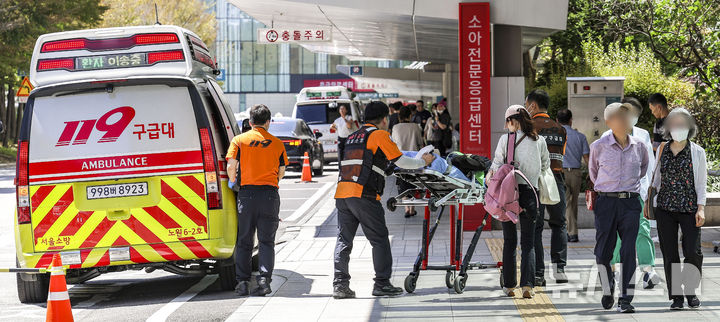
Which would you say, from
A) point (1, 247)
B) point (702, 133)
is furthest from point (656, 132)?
point (1, 247)

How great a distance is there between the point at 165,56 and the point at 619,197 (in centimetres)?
420

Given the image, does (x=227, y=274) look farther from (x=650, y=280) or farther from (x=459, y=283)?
(x=650, y=280)

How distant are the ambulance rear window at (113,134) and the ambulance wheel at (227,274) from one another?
0.93 metres

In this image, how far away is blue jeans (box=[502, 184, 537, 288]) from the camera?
8.48 meters

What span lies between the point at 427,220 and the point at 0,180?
2233 centimetres

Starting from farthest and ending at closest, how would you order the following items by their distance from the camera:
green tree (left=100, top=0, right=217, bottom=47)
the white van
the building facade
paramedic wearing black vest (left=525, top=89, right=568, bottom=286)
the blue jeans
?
1. the building facade
2. green tree (left=100, top=0, right=217, bottom=47)
3. the white van
4. paramedic wearing black vest (left=525, top=89, right=568, bottom=286)
5. the blue jeans

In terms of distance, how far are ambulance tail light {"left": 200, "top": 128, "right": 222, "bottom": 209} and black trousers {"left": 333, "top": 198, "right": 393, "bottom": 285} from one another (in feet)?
3.68

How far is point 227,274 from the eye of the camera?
9461mm

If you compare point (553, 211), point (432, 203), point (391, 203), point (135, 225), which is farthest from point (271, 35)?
point (432, 203)

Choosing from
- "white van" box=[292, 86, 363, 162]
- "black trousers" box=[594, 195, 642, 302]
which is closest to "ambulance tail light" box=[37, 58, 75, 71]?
"black trousers" box=[594, 195, 642, 302]

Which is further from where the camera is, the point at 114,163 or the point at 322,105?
the point at 322,105

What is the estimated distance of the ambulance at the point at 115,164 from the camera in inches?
349

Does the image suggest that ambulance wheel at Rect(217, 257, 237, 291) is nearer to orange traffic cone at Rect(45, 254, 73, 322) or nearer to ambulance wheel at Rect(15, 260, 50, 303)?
ambulance wheel at Rect(15, 260, 50, 303)

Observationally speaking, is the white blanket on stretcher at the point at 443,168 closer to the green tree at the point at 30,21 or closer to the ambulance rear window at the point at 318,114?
the ambulance rear window at the point at 318,114
